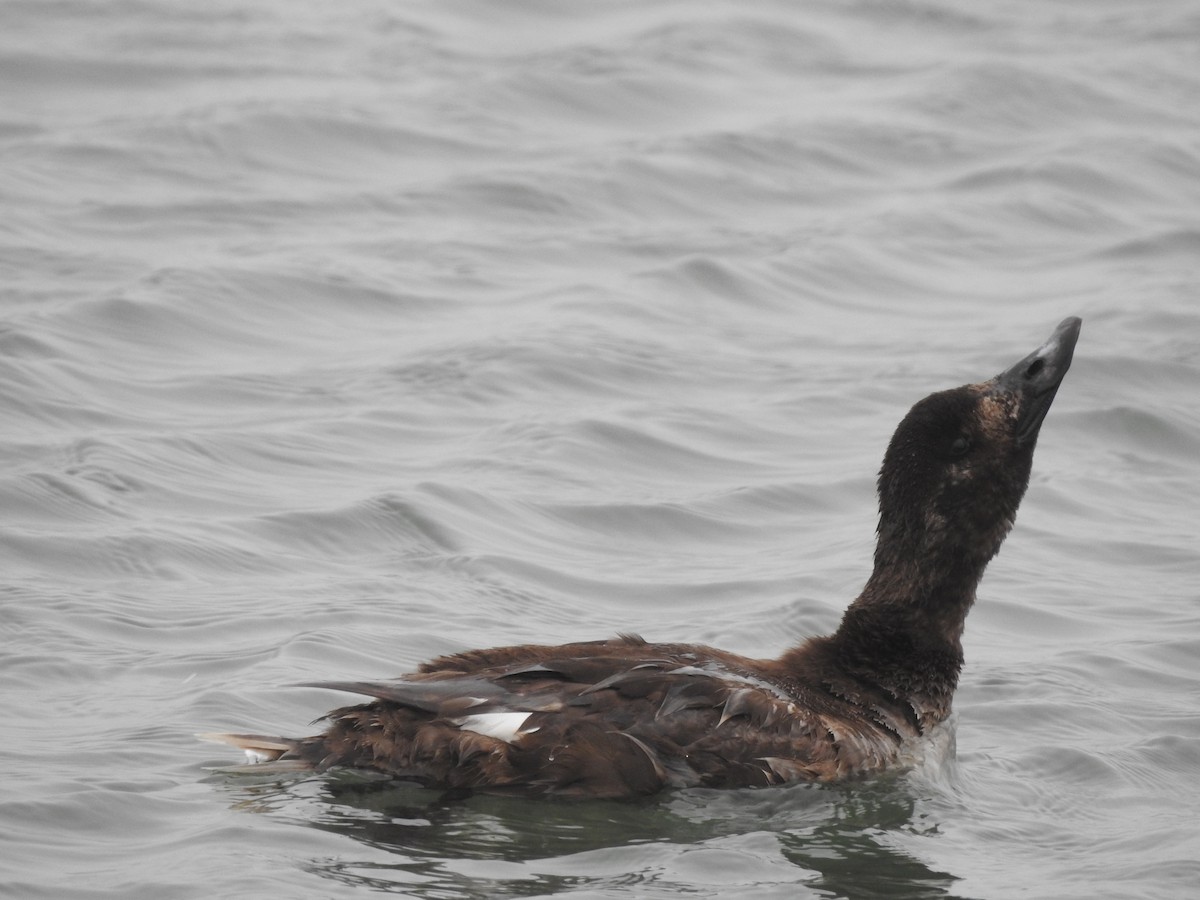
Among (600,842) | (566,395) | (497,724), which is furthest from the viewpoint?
(566,395)

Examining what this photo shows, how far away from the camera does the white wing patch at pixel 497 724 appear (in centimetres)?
600

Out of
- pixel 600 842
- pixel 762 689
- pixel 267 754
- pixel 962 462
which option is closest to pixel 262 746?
pixel 267 754

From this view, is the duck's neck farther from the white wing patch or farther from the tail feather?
the tail feather

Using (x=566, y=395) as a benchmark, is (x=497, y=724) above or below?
below

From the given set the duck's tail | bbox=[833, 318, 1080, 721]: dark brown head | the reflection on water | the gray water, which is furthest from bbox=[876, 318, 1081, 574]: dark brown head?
the duck's tail

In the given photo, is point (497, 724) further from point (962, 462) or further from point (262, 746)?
point (962, 462)

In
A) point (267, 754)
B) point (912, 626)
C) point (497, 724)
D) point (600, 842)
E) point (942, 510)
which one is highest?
point (942, 510)

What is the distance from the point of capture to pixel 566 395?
11000mm

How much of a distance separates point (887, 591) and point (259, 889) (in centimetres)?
258

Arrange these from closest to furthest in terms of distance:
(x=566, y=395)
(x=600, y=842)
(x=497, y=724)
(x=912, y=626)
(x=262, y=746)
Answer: (x=600, y=842), (x=497, y=724), (x=262, y=746), (x=912, y=626), (x=566, y=395)

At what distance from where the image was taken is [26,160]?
1327 centimetres

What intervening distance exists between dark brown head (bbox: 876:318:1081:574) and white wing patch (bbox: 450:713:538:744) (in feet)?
5.51

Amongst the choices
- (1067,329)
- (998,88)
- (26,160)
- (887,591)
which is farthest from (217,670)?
(998,88)

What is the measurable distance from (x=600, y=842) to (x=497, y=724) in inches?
18.2
